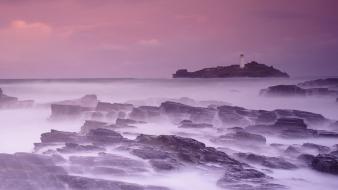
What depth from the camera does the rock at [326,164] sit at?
6.59m

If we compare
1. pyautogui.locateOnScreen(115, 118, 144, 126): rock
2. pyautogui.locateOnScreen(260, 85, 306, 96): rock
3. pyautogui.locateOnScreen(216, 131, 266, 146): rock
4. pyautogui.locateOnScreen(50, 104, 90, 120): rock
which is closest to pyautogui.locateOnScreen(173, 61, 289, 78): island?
pyautogui.locateOnScreen(260, 85, 306, 96): rock

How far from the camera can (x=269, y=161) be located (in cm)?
720

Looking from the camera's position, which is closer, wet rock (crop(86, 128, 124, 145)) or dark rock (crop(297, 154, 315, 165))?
dark rock (crop(297, 154, 315, 165))

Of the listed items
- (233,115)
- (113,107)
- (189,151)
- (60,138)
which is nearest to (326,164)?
(189,151)

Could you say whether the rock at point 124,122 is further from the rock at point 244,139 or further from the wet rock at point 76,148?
the wet rock at point 76,148

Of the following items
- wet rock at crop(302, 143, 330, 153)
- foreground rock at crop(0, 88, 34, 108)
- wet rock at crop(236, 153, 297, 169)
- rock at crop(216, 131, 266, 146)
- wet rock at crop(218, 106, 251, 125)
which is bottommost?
wet rock at crop(236, 153, 297, 169)

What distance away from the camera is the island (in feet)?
66.0

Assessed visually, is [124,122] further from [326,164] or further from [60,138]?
[326,164]

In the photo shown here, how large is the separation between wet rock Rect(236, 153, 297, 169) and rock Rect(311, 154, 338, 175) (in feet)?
1.22

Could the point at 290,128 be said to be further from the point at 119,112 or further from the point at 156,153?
the point at 119,112

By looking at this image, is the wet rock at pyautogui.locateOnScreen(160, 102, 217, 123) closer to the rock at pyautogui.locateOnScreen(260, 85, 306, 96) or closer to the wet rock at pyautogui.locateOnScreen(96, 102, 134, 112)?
the wet rock at pyautogui.locateOnScreen(96, 102, 134, 112)

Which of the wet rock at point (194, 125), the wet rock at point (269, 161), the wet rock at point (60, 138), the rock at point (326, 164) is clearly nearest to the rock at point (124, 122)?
the wet rock at point (194, 125)

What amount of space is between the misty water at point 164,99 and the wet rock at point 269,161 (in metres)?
0.13

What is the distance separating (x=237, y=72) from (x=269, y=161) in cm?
1349
